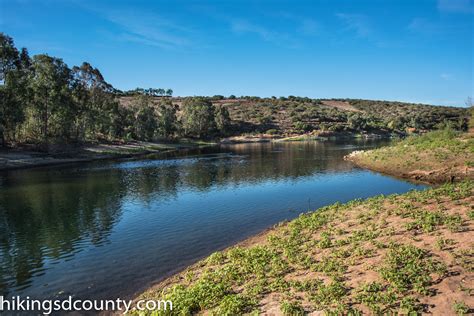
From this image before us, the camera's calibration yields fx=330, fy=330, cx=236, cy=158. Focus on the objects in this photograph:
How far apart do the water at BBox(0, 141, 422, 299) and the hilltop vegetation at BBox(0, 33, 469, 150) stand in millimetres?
25029

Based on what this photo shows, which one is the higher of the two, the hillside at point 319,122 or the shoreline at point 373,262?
the hillside at point 319,122

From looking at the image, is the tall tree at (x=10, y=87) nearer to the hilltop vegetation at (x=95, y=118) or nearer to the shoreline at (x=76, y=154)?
the hilltop vegetation at (x=95, y=118)

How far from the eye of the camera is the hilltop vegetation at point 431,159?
111ft

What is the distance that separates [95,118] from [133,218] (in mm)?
69190

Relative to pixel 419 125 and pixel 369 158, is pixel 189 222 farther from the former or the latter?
pixel 419 125

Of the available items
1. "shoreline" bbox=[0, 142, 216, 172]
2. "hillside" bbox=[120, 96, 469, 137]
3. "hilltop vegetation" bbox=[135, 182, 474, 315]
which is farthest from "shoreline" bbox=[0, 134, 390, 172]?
"hilltop vegetation" bbox=[135, 182, 474, 315]

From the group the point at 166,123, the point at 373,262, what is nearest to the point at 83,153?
the point at 166,123

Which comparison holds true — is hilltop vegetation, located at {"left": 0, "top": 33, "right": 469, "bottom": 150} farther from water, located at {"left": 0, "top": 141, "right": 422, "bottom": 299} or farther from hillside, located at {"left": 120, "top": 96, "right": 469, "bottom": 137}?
water, located at {"left": 0, "top": 141, "right": 422, "bottom": 299}

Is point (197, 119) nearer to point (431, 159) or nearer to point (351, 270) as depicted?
point (431, 159)

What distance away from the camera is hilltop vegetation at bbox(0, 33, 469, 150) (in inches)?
2451

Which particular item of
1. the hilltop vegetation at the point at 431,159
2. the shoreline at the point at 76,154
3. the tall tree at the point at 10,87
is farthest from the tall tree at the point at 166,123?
the hilltop vegetation at the point at 431,159

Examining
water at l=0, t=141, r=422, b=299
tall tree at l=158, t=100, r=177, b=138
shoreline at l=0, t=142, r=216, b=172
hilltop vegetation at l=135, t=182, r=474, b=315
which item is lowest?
water at l=0, t=141, r=422, b=299

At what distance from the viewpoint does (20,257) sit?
17.5m

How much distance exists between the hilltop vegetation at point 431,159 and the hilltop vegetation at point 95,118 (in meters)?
16.4
